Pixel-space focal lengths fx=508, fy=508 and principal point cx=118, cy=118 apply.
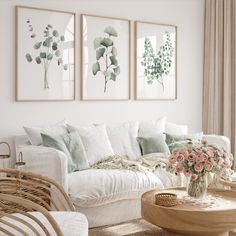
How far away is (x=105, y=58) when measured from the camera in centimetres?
578

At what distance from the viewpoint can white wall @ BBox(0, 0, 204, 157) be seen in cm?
512

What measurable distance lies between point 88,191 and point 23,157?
2.43 feet

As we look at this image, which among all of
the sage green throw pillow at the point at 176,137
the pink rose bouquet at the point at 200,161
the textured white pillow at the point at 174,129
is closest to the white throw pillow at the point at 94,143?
the sage green throw pillow at the point at 176,137

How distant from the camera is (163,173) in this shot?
4.96 m

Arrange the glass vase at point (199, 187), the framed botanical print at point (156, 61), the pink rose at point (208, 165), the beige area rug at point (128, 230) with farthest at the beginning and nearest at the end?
the framed botanical print at point (156, 61), the beige area rug at point (128, 230), the glass vase at point (199, 187), the pink rose at point (208, 165)

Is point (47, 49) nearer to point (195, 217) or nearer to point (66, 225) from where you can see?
point (195, 217)

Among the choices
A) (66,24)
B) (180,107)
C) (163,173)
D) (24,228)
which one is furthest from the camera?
(180,107)

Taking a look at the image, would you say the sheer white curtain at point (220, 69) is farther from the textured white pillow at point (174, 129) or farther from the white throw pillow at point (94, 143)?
the white throw pillow at point (94, 143)

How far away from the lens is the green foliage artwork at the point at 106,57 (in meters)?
5.73

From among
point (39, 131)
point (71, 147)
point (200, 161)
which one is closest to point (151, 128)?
point (71, 147)

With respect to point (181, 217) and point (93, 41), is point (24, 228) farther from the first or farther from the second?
point (93, 41)

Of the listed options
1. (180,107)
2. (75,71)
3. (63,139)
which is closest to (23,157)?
(63,139)

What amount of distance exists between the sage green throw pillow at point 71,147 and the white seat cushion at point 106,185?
0.39 ft

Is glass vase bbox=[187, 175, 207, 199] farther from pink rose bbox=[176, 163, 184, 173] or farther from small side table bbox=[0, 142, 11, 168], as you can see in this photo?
small side table bbox=[0, 142, 11, 168]
